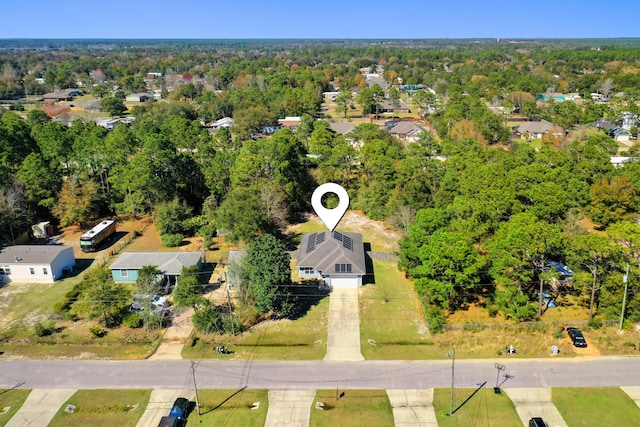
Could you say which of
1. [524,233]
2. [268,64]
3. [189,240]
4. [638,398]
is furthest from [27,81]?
[638,398]

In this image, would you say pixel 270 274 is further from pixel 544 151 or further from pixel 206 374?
pixel 544 151

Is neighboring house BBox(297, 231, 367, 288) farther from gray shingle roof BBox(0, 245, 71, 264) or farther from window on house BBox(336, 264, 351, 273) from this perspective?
gray shingle roof BBox(0, 245, 71, 264)

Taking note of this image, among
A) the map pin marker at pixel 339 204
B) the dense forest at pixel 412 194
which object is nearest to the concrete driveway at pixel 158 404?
the map pin marker at pixel 339 204

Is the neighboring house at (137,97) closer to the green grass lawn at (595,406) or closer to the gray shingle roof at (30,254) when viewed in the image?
the gray shingle roof at (30,254)

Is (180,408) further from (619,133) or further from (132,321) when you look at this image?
(619,133)

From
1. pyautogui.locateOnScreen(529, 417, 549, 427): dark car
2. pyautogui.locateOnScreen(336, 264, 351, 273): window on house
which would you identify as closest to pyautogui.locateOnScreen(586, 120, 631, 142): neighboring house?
pyautogui.locateOnScreen(336, 264, 351, 273): window on house
